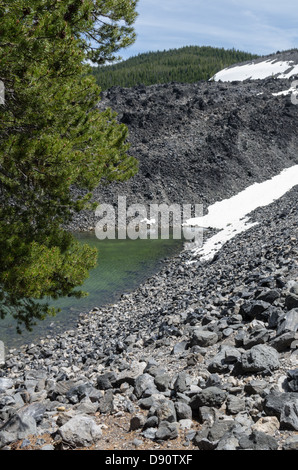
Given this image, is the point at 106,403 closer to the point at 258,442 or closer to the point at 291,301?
the point at 258,442

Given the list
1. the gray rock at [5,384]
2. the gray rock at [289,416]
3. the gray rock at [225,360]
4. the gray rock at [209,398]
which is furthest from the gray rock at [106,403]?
the gray rock at [5,384]

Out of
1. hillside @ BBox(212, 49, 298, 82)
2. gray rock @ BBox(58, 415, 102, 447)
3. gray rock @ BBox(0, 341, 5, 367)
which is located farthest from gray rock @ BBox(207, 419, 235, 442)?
hillside @ BBox(212, 49, 298, 82)

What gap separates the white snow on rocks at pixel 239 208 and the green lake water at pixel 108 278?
3296 mm

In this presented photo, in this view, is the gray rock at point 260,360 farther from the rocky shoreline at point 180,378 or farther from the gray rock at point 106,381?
the gray rock at point 106,381

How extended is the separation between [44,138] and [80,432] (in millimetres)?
5430

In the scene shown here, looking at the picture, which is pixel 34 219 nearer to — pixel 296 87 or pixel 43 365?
pixel 43 365

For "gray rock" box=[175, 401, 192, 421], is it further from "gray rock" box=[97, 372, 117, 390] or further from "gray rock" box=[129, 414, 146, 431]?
"gray rock" box=[97, 372, 117, 390]

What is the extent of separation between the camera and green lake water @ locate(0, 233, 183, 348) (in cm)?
1555

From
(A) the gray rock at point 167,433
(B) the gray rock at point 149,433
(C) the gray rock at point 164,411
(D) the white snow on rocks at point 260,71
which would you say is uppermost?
(D) the white snow on rocks at point 260,71

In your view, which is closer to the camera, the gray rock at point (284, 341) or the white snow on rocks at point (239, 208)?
the gray rock at point (284, 341)

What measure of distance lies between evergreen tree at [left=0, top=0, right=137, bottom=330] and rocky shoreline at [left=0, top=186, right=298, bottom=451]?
2.36m

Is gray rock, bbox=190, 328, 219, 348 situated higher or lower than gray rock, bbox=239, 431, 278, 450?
higher

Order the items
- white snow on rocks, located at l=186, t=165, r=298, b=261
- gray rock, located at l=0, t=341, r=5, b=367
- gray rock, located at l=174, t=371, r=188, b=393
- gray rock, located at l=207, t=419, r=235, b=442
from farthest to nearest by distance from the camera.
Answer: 1. white snow on rocks, located at l=186, t=165, r=298, b=261
2. gray rock, located at l=0, t=341, r=5, b=367
3. gray rock, located at l=174, t=371, r=188, b=393
4. gray rock, located at l=207, t=419, r=235, b=442

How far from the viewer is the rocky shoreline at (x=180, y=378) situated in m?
5.98
